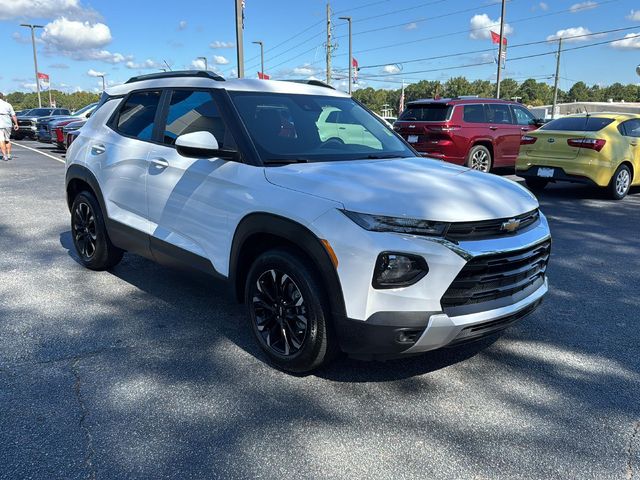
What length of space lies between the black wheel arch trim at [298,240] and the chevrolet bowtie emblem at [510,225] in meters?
1.00

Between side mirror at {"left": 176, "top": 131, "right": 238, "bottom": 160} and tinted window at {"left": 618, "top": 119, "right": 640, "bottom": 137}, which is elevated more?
tinted window at {"left": 618, "top": 119, "right": 640, "bottom": 137}

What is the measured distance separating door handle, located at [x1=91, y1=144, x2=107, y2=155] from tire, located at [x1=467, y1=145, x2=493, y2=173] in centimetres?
854

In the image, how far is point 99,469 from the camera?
2439mm

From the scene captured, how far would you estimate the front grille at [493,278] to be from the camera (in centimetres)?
280

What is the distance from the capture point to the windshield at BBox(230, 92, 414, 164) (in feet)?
11.9

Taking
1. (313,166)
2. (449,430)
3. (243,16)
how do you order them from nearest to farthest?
(449,430), (313,166), (243,16)

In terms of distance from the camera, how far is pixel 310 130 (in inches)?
156

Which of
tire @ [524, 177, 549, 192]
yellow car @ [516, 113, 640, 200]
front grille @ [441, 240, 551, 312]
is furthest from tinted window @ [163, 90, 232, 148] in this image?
tire @ [524, 177, 549, 192]

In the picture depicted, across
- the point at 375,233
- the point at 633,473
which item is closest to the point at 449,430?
the point at 633,473

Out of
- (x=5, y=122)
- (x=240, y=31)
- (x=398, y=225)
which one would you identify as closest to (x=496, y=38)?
(x=240, y=31)

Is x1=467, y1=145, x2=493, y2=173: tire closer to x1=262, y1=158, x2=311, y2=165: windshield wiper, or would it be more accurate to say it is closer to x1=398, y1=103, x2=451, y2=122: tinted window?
x1=398, y1=103, x2=451, y2=122: tinted window

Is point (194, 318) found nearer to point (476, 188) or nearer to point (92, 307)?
point (92, 307)

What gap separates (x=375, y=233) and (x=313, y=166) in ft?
2.82

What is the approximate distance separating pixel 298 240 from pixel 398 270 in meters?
0.59
